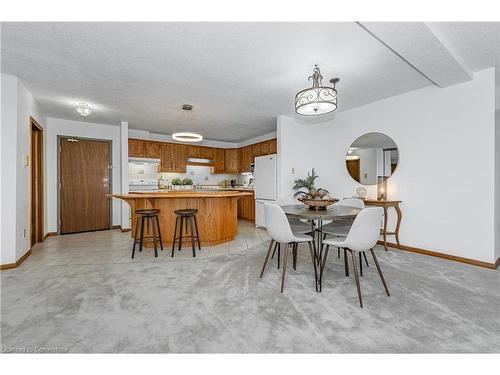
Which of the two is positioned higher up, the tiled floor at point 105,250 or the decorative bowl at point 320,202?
the decorative bowl at point 320,202

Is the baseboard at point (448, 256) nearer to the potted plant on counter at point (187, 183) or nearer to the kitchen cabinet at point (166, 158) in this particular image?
the potted plant on counter at point (187, 183)

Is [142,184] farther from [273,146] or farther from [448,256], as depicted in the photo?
[448,256]

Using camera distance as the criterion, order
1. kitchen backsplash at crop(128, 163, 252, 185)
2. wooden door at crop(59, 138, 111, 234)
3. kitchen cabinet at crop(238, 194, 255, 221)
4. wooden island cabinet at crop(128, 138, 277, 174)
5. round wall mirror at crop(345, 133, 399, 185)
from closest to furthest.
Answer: round wall mirror at crop(345, 133, 399, 185) → wooden door at crop(59, 138, 111, 234) → wooden island cabinet at crop(128, 138, 277, 174) → kitchen backsplash at crop(128, 163, 252, 185) → kitchen cabinet at crop(238, 194, 255, 221)

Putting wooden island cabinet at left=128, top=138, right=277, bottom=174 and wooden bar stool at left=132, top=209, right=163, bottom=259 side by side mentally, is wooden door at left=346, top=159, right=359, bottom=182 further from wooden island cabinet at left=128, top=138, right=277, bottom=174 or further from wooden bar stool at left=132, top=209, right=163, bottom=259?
wooden bar stool at left=132, top=209, right=163, bottom=259

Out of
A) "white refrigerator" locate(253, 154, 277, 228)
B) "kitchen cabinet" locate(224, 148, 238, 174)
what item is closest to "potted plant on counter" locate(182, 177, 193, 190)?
"kitchen cabinet" locate(224, 148, 238, 174)

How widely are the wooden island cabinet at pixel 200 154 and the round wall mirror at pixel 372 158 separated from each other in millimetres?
1847

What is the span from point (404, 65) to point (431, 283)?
2.45 meters

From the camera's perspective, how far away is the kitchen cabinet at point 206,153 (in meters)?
6.59

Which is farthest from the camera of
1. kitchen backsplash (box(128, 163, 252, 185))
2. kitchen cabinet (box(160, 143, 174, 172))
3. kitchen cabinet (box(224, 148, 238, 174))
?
kitchen cabinet (box(224, 148, 238, 174))

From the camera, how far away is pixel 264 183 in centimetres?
519

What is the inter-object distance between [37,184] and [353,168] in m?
5.78

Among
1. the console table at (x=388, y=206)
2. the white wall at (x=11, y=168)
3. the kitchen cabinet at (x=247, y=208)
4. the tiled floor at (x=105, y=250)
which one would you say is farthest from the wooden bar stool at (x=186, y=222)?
the console table at (x=388, y=206)

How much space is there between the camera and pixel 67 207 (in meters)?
4.71

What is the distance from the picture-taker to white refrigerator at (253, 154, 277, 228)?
490 cm
